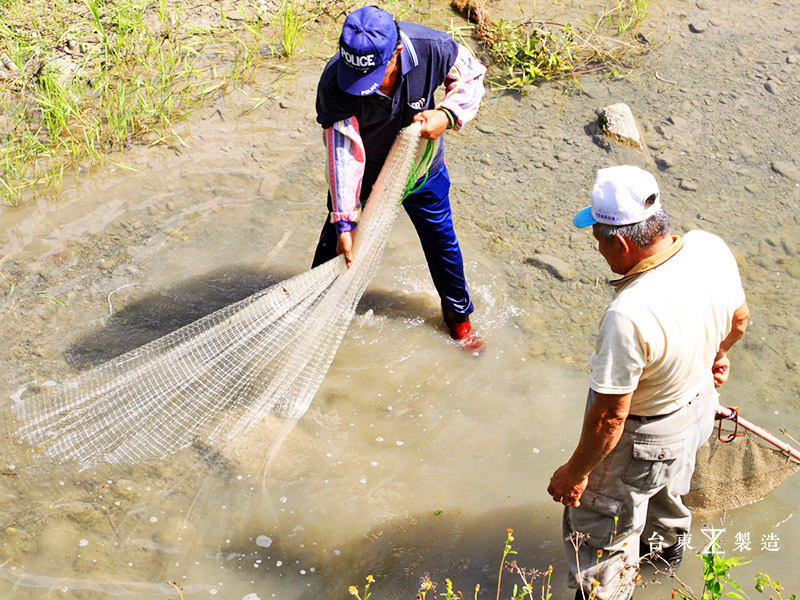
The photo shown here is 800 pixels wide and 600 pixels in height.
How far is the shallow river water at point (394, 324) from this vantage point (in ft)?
9.61

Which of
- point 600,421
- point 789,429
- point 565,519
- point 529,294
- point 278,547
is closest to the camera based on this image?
point 600,421

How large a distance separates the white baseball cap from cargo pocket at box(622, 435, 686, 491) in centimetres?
68

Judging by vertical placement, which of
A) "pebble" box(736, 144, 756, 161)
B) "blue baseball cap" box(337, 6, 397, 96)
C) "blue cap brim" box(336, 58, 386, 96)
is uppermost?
"blue baseball cap" box(337, 6, 397, 96)

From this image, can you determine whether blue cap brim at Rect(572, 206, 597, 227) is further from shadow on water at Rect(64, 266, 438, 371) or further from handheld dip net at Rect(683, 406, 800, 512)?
shadow on water at Rect(64, 266, 438, 371)

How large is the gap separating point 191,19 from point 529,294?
11.9 feet

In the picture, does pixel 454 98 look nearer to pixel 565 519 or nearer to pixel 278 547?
pixel 565 519

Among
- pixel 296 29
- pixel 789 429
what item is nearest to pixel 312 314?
pixel 789 429

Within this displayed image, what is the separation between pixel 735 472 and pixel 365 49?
84.0 inches

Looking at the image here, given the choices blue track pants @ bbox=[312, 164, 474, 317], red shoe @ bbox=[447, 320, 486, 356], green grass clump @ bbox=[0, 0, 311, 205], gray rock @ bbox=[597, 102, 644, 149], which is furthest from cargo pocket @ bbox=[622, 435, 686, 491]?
green grass clump @ bbox=[0, 0, 311, 205]

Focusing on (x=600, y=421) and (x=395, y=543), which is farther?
(x=395, y=543)

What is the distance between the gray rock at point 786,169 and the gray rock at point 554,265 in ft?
5.91

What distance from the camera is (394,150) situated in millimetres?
3000

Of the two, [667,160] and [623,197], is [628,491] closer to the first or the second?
[623,197]

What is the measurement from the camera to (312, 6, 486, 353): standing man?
8.64 ft
